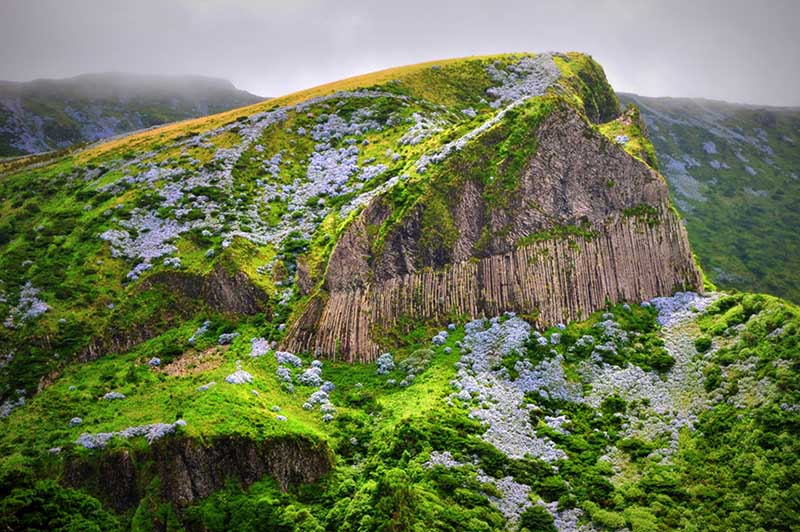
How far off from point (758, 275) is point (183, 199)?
117484 mm

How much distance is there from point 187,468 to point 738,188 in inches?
6476

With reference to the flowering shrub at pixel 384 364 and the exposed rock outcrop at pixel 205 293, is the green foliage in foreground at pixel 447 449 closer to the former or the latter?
the flowering shrub at pixel 384 364

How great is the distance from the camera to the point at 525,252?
2185 inches

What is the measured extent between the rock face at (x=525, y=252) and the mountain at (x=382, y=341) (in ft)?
0.79

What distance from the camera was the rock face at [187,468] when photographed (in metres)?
36.1

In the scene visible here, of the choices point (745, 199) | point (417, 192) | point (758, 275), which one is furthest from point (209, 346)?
point (745, 199)

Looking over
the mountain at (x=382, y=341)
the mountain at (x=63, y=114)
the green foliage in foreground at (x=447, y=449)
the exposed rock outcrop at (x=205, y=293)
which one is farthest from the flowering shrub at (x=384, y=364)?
the mountain at (x=63, y=114)

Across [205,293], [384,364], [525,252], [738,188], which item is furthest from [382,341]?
[738,188]

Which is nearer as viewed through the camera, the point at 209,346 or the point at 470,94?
the point at 209,346

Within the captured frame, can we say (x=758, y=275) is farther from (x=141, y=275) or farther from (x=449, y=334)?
(x=141, y=275)

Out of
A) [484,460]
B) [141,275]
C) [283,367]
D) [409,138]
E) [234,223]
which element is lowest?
[484,460]

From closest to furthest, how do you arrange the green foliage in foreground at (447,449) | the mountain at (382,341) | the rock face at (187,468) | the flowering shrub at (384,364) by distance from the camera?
1. the green foliage in foreground at (447,449)
2. the rock face at (187,468)
3. the mountain at (382,341)
4. the flowering shrub at (384,364)

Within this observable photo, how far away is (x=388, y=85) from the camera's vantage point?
85250mm

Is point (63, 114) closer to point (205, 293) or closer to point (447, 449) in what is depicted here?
point (205, 293)
